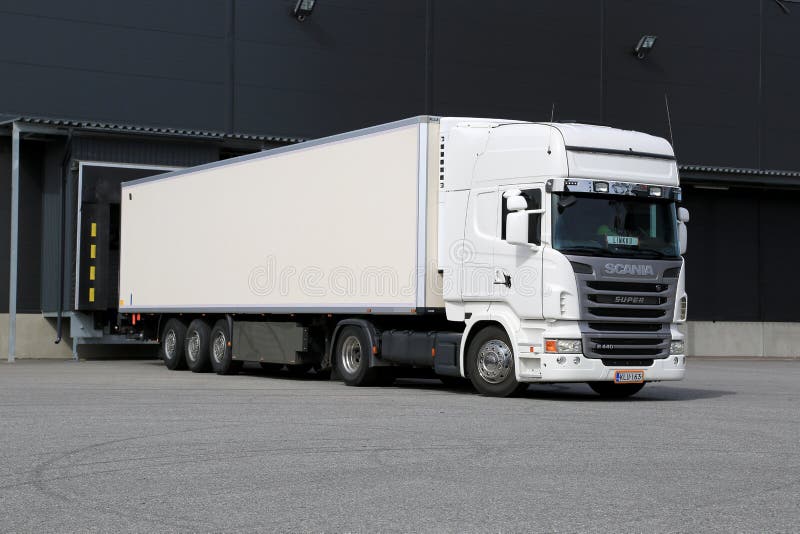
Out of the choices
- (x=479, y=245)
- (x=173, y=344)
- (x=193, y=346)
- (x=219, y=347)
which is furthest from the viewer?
(x=173, y=344)

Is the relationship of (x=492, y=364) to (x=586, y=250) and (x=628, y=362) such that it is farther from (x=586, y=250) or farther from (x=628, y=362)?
(x=586, y=250)

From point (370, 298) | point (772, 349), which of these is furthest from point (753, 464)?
point (772, 349)

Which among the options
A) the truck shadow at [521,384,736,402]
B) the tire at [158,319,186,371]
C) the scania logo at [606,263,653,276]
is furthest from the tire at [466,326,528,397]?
the tire at [158,319,186,371]

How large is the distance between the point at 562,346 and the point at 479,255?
69.9 inches

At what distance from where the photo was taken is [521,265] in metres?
16.4

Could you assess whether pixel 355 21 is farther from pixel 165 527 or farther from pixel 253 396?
pixel 165 527

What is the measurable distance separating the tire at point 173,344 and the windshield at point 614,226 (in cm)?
1039

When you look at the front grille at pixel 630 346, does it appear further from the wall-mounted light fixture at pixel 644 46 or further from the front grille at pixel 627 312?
the wall-mounted light fixture at pixel 644 46

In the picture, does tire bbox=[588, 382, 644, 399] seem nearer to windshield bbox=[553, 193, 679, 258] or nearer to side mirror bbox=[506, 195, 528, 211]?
windshield bbox=[553, 193, 679, 258]

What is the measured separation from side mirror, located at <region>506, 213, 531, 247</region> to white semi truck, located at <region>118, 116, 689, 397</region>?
0.08ft

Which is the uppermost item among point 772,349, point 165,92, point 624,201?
point 165,92

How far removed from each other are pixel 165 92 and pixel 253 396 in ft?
49.4

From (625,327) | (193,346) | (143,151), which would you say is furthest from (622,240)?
(143,151)

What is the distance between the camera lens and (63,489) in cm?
840
